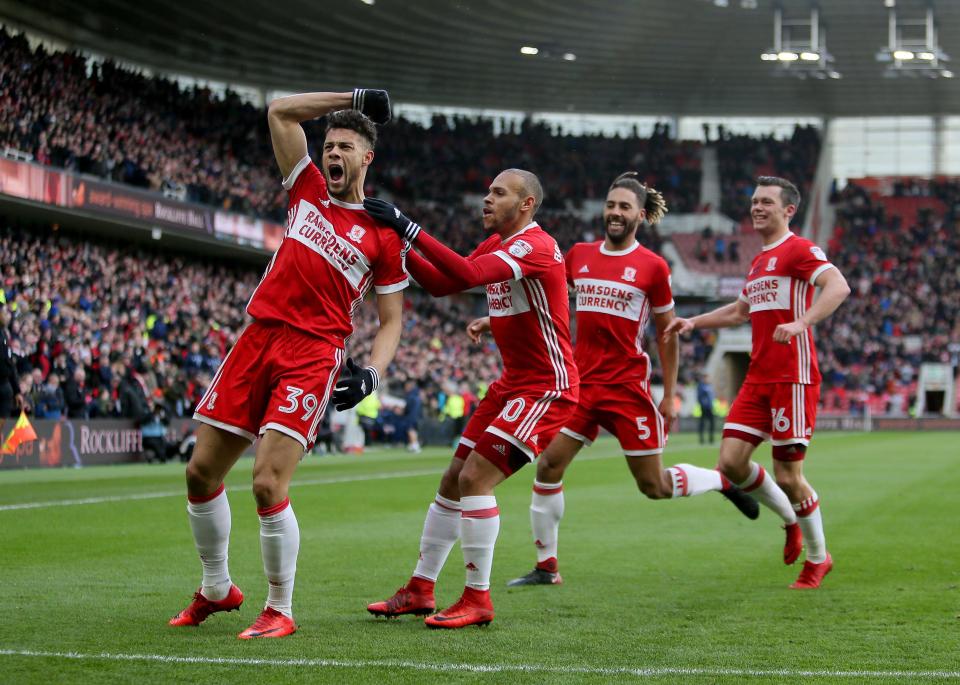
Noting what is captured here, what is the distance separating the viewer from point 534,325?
711 centimetres

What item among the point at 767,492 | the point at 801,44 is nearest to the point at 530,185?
the point at 767,492

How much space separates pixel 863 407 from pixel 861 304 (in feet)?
19.1

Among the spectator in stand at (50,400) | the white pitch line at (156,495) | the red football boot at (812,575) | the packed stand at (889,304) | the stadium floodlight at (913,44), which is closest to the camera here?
the red football boot at (812,575)

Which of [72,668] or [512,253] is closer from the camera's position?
[72,668]

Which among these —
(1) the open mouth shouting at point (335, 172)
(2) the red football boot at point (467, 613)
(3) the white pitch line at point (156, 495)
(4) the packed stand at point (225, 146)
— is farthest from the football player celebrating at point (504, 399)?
(4) the packed stand at point (225, 146)

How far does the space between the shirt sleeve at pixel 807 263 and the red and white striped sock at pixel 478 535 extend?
10.1 ft

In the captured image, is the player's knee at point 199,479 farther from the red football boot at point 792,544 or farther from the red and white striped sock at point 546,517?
the red football boot at point 792,544

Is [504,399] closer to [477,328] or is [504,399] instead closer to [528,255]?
[528,255]

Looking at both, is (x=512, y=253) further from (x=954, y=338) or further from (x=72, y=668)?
(x=954, y=338)

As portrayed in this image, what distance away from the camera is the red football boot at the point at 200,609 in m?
6.32

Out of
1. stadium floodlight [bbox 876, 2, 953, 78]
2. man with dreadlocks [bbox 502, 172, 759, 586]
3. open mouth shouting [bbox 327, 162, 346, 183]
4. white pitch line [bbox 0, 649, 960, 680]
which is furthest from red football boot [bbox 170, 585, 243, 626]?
stadium floodlight [bbox 876, 2, 953, 78]

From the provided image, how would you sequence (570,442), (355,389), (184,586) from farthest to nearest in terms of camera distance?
(570,442) → (184,586) → (355,389)

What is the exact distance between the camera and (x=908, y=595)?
25.1ft

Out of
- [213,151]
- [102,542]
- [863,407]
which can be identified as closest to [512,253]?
[102,542]
